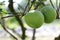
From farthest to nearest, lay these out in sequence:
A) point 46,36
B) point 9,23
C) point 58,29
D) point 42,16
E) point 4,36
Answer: point 58,29, point 46,36, point 4,36, point 9,23, point 42,16

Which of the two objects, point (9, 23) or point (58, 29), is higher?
point (9, 23)

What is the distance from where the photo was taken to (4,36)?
214 centimetres

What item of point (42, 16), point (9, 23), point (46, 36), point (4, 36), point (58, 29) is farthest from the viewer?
point (58, 29)

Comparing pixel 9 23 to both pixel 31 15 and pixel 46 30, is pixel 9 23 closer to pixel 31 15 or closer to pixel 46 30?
pixel 31 15

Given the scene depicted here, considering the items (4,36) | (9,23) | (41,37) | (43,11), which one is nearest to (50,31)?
(41,37)

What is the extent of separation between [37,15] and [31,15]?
22 mm

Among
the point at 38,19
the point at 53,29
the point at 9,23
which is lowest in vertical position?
the point at 53,29

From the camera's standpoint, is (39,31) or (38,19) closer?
(38,19)

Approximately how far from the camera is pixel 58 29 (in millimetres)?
2447

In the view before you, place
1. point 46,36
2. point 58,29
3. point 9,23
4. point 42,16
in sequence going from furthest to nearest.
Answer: point 58,29, point 46,36, point 9,23, point 42,16

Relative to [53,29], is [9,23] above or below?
above

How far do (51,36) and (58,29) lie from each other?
0.24 m

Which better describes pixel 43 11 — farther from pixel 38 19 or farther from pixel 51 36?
pixel 51 36

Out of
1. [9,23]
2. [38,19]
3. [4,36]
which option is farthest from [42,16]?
[4,36]
